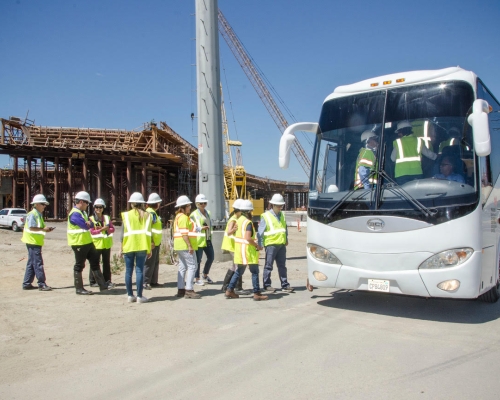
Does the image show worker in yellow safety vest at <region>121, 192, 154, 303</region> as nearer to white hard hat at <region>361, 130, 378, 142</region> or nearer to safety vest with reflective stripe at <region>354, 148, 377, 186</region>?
safety vest with reflective stripe at <region>354, 148, 377, 186</region>

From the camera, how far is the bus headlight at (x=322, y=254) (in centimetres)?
696

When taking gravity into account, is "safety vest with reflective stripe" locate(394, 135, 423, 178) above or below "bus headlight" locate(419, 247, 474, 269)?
above

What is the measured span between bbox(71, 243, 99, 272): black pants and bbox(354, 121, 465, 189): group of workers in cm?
523

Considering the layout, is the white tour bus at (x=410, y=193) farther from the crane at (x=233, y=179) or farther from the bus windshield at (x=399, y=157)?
the crane at (x=233, y=179)

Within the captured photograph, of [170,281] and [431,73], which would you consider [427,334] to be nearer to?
[431,73]

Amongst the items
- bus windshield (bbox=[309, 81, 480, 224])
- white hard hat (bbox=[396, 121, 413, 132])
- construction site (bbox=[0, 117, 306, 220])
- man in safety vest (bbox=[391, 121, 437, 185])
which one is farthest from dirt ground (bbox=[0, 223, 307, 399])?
construction site (bbox=[0, 117, 306, 220])

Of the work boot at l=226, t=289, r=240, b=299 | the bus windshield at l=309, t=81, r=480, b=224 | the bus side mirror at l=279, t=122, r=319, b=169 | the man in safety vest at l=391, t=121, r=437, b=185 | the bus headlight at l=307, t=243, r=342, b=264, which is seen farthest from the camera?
the work boot at l=226, t=289, r=240, b=299

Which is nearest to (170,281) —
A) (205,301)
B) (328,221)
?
(205,301)

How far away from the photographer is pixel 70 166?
37.2m

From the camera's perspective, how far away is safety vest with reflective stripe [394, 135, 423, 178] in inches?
255

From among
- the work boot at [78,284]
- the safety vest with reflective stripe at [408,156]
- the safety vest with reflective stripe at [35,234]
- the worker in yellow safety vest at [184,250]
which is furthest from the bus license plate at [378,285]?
the safety vest with reflective stripe at [35,234]

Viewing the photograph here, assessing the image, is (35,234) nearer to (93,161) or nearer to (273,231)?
(273,231)

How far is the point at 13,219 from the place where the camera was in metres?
30.3

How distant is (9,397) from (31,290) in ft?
18.4
